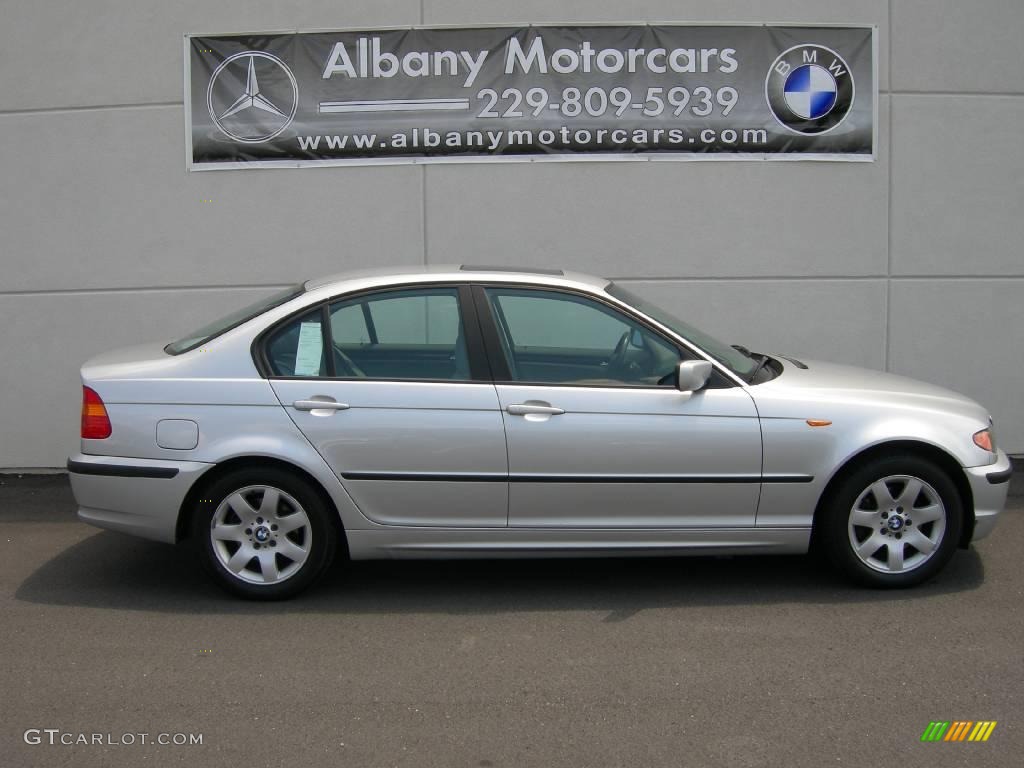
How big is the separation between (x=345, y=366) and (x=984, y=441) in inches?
124

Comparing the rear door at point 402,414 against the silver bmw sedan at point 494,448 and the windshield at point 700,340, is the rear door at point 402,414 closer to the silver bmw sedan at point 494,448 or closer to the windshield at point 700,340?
the silver bmw sedan at point 494,448

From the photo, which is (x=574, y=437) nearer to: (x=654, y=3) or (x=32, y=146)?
(x=654, y=3)

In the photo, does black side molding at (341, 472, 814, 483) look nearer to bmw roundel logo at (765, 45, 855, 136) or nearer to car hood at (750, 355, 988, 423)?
car hood at (750, 355, 988, 423)

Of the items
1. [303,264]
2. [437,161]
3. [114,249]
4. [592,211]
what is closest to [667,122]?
[592,211]

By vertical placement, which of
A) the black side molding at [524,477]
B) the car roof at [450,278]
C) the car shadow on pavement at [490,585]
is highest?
the car roof at [450,278]

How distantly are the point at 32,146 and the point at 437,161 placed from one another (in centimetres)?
312

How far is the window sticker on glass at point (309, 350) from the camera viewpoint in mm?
4973

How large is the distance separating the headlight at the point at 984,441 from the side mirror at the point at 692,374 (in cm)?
141

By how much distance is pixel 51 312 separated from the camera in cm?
798

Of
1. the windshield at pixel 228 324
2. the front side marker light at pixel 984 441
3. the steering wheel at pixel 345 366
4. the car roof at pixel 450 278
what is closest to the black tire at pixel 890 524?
the front side marker light at pixel 984 441

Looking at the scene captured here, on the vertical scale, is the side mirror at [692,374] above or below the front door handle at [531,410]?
above

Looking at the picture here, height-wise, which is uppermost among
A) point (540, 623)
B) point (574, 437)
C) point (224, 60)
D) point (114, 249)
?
point (224, 60)

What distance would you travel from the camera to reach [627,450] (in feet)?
15.9

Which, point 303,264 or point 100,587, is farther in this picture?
point 303,264
